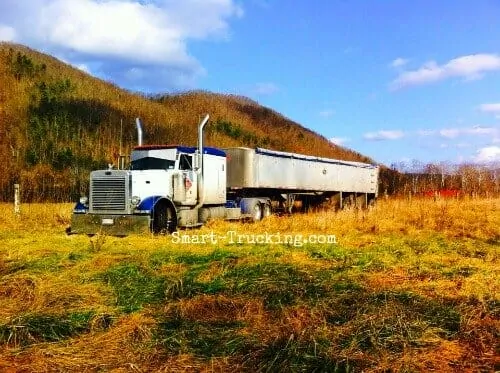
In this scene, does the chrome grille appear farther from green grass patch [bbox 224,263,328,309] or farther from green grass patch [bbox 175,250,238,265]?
green grass patch [bbox 224,263,328,309]

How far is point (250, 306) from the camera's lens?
19.5 ft

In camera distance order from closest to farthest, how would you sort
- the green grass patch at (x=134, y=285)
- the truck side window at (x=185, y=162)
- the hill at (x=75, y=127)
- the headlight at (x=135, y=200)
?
the green grass patch at (x=134, y=285), the headlight at (x=135, y=200), the truck side window at (x=185, y=162), the hill at (x=75, y=127)

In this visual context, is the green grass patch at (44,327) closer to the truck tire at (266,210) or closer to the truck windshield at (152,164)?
the truck windshield at (152,164)

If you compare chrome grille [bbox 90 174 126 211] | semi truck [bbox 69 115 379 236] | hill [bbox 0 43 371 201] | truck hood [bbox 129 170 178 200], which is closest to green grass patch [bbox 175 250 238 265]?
semi truck [bbox 69 115 379 236]

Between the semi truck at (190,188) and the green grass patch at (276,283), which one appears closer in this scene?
the green grass patch at (276,283)

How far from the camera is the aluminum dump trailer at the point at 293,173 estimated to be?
1859 cm

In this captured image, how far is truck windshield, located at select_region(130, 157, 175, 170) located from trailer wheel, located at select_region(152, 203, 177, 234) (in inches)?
49.4

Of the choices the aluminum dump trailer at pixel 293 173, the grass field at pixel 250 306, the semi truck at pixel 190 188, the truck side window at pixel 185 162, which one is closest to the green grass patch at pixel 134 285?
the grass field at pixel 250 306

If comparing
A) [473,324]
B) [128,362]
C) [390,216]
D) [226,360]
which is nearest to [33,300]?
[128,362]

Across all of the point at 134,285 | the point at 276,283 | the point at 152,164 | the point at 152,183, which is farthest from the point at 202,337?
the point at 152,164

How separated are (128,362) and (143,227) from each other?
8.82m

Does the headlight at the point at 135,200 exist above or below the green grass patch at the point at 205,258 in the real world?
above

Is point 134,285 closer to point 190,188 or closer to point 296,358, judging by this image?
point 296,358

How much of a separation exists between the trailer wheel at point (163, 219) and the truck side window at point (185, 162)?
1.48 m
